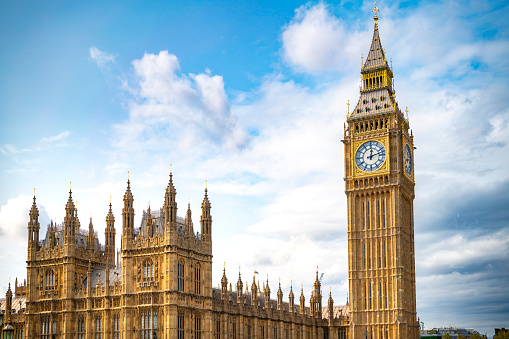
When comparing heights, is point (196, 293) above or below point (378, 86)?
below

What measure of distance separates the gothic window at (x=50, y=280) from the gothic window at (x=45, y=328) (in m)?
4.43

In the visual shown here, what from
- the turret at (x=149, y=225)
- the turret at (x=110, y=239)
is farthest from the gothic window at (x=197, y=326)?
the turret at (x=110, y=239)

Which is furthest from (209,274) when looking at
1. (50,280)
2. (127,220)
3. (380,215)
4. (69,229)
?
(380,215)

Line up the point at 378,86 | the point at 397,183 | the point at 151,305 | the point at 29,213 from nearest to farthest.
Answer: the point at 151,305 < the point at 29,213 < the point at 397,183 < the point at 378,86

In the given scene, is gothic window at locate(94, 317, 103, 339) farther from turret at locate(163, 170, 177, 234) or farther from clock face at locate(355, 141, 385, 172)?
clock face at locate(355, 141, 385, 172)

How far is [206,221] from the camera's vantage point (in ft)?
333

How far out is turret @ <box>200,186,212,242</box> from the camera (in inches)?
3994

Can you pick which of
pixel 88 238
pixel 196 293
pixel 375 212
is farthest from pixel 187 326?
pixel 375 212

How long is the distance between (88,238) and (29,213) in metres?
9.15

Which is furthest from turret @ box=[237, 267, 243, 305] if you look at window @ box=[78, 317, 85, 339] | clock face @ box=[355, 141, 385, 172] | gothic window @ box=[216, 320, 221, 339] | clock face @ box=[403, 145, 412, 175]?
clock face @ box=[403, 145, 412, 175]

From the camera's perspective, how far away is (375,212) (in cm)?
13088

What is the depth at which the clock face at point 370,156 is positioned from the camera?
433ft

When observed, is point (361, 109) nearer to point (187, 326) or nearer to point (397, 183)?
point (397, 183)

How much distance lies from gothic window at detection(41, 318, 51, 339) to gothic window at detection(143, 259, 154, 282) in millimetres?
16946
